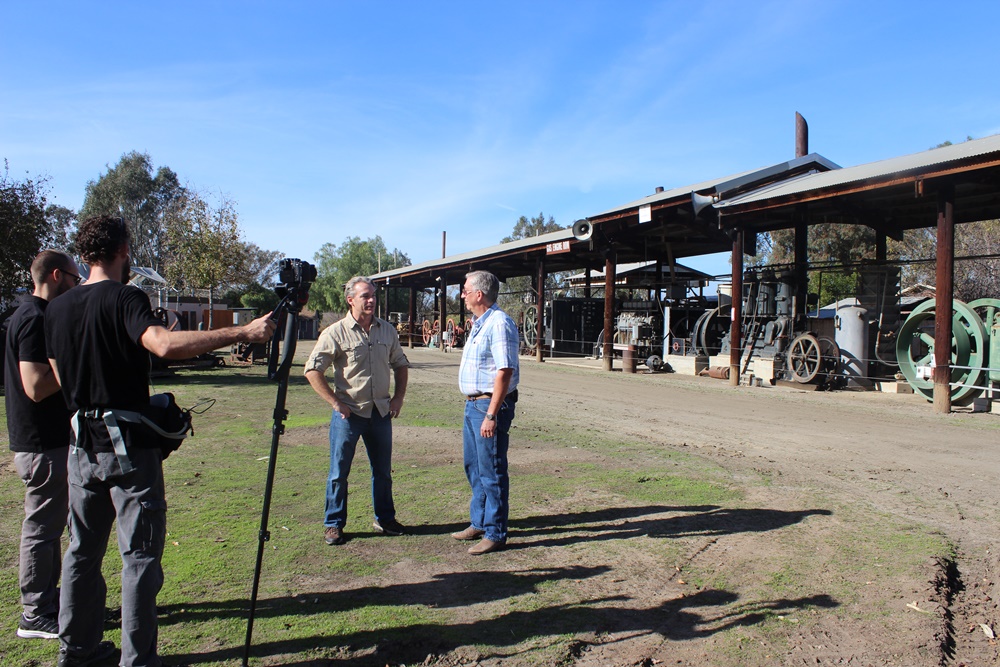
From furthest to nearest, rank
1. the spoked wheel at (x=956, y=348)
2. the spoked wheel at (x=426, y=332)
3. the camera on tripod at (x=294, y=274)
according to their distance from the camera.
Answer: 1. the spoked wheel at (x=426, y=332)
2. the spoked wheel at (x=956, y=348)
3. the camera on tripod at (x=294, y=274)

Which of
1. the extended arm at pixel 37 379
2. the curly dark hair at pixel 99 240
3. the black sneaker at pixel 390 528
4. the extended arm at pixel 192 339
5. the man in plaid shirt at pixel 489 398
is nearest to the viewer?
the extended arm at pixel 192 339

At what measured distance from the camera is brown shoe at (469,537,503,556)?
432 cm

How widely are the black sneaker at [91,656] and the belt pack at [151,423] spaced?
34.4 inches

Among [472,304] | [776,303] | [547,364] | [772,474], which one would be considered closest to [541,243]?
[547,364]

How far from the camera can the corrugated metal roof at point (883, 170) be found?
11326 mm

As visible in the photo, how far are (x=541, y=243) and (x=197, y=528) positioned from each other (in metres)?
19.4

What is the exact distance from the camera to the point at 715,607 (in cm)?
358

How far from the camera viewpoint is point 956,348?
39.8ft

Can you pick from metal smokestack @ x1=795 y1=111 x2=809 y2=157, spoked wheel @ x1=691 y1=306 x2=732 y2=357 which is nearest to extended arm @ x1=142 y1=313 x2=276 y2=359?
spoked wheel @ x1=691 y1=306 x2=732 y2=357

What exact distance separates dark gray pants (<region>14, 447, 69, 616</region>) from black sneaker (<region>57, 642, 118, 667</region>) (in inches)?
19.2

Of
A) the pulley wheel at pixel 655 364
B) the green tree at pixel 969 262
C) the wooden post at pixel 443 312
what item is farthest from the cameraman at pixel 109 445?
the wooden post at pixel 443 312

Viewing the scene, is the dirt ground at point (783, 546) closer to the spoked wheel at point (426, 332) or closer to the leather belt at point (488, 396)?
A: the leather belt at point (488, 396)

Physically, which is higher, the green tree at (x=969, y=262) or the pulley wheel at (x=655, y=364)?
the green tree at (x=969, y=262)

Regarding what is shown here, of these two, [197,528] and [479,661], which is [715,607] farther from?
[197,528]
